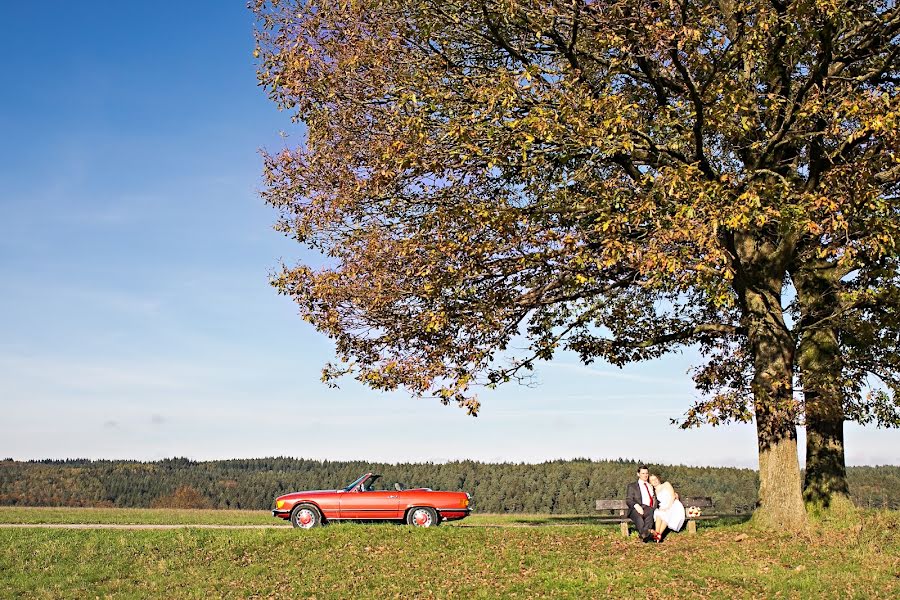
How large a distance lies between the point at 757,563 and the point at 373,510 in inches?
397

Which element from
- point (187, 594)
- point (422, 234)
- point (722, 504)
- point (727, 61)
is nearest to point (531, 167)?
point (422, 234)

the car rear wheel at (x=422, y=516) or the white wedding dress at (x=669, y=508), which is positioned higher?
the white wedding dress at (x=669, y=508)

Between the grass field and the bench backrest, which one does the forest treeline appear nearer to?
the bench backrest

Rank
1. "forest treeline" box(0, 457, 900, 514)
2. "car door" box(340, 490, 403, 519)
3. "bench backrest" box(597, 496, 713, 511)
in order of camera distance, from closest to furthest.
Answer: "bench backrest" box(597, 496, 713, 511) → "car door" box(340, 490, 403, 519) → "forest treeline" box(0, 457, 900, 514)

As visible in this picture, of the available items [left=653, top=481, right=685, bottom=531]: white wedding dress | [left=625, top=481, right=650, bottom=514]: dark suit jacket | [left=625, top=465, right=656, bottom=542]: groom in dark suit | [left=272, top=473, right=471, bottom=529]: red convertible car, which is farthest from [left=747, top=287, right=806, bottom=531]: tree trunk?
[left=272, top=473, right=471, bottom=529]: red convertible car

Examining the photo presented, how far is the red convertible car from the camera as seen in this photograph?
73.0 ft

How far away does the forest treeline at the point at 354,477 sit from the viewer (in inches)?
2055

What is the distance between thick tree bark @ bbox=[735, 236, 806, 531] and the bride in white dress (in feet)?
7.15

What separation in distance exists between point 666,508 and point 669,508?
88mm

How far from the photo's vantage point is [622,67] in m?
17.0

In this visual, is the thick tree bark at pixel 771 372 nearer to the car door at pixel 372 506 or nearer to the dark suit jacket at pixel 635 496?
the dark suit jacket at pixel 635 496

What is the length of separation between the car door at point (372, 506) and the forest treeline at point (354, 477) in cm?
2831

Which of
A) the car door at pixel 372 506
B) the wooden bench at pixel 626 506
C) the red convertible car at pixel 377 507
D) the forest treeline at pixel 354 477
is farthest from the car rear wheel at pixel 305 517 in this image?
the forest treeline at pixel 354 477

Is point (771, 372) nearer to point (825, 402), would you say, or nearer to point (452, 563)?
point (825, 402)
